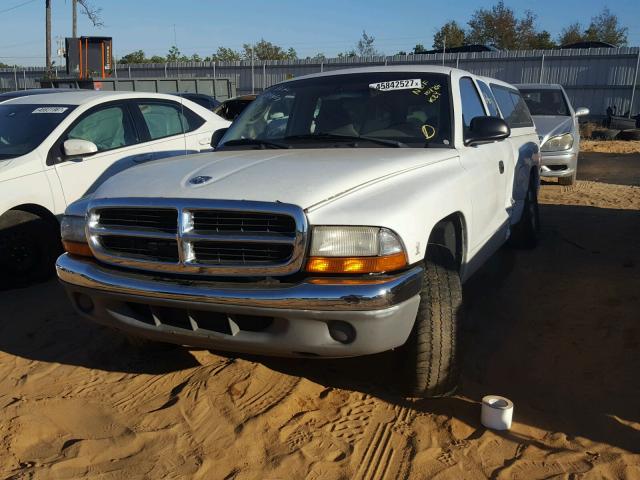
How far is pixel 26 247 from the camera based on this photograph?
5078mm

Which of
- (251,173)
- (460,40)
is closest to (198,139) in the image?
(251,173)

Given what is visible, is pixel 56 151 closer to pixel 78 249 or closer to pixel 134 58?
pixel 78 249

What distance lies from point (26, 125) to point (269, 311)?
3.99m

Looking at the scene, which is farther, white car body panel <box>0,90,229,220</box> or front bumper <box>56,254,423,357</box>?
white car body panel <box>0,90,229,220</box>

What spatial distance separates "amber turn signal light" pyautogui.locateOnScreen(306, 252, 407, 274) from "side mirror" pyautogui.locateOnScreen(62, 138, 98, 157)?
3.31m

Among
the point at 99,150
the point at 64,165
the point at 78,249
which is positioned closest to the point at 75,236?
the point at 78,249

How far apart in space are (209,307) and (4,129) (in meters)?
3.91

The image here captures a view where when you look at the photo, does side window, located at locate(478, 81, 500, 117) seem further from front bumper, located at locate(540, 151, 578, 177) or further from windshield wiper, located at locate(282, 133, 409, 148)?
front bumper, located at locate(540, 151, 578, 177)

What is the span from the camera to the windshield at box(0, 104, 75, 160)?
17.1ft

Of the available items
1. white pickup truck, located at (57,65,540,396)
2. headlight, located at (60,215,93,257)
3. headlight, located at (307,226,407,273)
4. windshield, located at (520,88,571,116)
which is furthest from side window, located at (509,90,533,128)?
windshield, located at (520,88,571,116)

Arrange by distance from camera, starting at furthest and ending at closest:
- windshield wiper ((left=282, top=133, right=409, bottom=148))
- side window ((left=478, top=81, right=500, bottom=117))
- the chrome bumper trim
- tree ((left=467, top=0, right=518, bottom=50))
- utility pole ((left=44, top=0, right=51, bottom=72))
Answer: tree ((left=467, top=0, right=518, bottom=50)), utility pole ((left=44, top=0, right=51, bottom=72)), side window ((left=478, top=81, right=500, bottom=117)), windshield wiper ((left=282, top=133, right=409, bottom=148)), the chrome bumper trim

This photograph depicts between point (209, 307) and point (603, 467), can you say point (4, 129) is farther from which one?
point (603, 467)

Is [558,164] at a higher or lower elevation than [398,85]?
lower

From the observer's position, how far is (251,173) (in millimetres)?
3070
